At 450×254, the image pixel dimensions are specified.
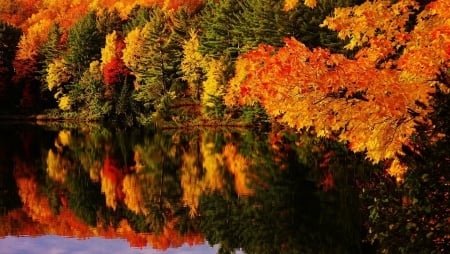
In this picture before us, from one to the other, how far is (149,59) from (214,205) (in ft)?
168

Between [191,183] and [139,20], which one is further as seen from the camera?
[139,20]

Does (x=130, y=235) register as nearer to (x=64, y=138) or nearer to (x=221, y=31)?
(x=64, y=138)

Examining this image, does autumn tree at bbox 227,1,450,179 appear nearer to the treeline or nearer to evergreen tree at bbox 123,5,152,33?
the treeline

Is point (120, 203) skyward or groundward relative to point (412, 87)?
groundward

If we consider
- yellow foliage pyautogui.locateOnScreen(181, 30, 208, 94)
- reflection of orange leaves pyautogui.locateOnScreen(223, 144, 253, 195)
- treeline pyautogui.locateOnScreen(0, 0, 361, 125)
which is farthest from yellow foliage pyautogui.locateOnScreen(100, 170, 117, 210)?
yellow foliage pyautogui.locateOnScreen(181, 30, 208, 94)

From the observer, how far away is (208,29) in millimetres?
65500

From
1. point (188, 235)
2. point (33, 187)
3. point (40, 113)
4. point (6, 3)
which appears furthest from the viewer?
point (6, 3)

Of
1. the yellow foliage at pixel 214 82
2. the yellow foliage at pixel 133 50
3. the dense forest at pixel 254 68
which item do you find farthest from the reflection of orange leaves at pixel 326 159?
the yellow foliage at pixel 133 50

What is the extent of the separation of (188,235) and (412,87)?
894 cm

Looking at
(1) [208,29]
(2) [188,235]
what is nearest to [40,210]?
(2) [188,235]

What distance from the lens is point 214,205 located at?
2053 cm

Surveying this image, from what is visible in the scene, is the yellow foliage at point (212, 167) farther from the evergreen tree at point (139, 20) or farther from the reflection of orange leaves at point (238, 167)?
the evergreen tree at point (139, 20)

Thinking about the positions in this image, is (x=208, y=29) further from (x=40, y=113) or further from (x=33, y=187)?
(x=33, y=187)

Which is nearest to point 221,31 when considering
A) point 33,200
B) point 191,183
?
point 191,183
